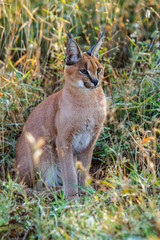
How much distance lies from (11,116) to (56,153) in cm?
96

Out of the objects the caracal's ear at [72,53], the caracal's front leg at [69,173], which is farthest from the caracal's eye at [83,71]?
the caracal's front leg at [69,173]

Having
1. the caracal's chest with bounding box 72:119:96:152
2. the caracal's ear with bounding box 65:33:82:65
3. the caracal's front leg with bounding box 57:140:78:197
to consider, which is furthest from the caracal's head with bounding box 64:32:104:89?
the caracal's front leg with bounding box 57:140:78:197

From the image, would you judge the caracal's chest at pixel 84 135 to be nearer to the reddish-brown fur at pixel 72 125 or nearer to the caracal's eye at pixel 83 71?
the reddish-brown fur at pixel 72 125

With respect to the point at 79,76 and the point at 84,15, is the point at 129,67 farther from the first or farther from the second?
the point at 84,15

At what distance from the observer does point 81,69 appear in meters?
3.25

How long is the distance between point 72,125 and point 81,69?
54cm

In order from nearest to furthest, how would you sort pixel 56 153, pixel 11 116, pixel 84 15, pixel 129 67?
pixel 56 153 → pixel 11 116 → pixel 129 67 → pixel 84 15

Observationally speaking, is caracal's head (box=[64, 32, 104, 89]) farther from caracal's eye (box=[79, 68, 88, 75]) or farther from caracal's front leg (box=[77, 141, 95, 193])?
caracal's front leg (box=[77, 141, 95, 193])

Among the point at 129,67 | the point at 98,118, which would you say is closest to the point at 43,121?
the point at 98,118

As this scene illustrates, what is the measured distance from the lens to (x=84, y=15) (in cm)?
634

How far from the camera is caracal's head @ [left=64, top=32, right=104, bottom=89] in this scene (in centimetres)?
322

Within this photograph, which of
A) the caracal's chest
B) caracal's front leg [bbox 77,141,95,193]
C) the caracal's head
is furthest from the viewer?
caracal's front leg [bbox 77,141,95,193]

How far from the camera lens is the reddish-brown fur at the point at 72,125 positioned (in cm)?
328

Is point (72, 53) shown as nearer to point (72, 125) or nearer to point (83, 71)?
point (83, 71)
